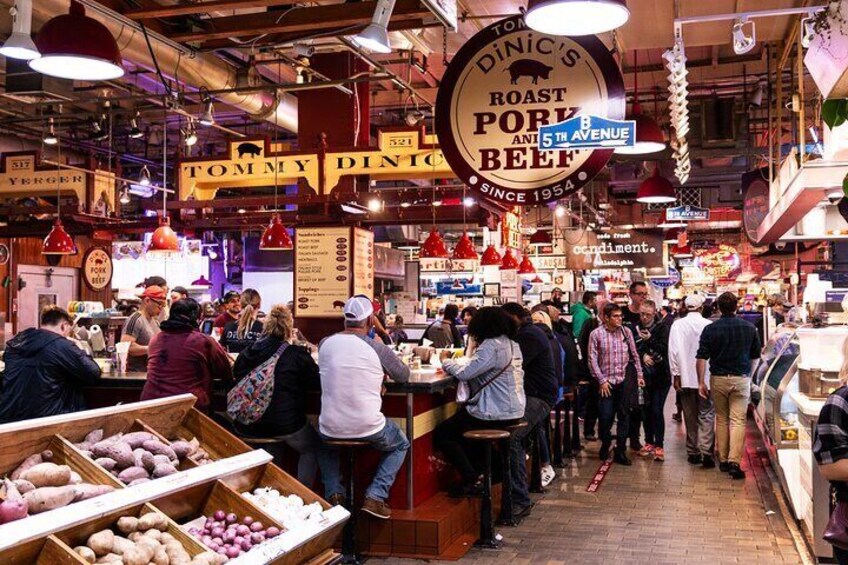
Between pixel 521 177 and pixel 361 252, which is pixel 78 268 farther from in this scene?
pixel 521 177

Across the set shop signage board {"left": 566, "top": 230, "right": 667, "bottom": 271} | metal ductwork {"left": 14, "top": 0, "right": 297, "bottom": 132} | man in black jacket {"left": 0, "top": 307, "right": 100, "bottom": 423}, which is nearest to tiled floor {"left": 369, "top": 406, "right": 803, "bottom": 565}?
man in black jacket {"left": 0, "top": 307, "right": 100, "bottom": 423}

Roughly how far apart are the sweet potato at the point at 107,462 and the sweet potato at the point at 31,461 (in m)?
0.22

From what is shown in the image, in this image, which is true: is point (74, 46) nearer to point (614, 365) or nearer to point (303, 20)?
point (303, 20)

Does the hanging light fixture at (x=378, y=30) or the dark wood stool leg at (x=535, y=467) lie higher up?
the hanging light fixture at (x=378, y=30)

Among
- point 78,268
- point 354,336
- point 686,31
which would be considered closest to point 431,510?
point 354,336

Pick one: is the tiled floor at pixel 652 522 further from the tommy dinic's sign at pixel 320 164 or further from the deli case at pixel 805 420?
the tommy dinic's sign at pixel 320 164

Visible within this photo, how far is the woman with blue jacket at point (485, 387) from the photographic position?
23.8 feet

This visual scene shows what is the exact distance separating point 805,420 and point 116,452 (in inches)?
191

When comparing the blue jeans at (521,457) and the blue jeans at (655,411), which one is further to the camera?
the blue jeans at (655,411)

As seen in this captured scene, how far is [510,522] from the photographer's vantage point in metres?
7.62

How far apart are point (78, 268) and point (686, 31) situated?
45.4 feet

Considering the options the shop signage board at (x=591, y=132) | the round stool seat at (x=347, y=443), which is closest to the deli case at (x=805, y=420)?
the shop signage board at (x=591, y=132)

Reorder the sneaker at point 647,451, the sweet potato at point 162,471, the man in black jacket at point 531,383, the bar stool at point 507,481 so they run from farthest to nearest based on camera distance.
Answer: the sneaker at point 647,451
the man in black jacket at point 531,383
the bar stool at point 507,481
the sweet potato at point 162,471

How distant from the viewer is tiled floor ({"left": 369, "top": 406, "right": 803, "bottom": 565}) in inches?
266
